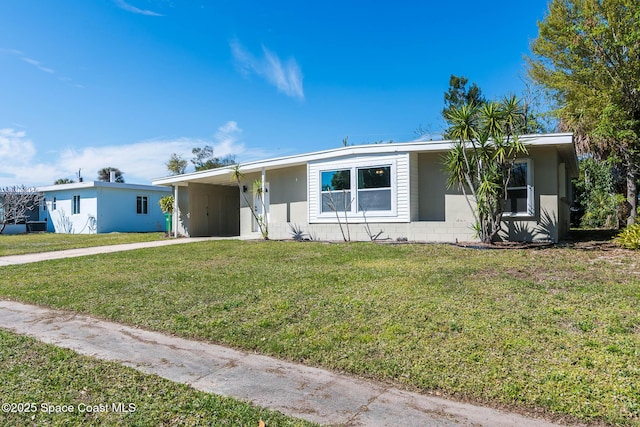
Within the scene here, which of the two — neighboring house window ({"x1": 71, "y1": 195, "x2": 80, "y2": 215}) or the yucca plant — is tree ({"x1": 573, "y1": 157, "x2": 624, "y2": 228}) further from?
neighboring house window ({"x1": 71, "y1": 195, "x2": 80, "y2": 215})

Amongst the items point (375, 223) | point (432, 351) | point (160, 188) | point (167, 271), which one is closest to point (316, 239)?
point (375, 223)

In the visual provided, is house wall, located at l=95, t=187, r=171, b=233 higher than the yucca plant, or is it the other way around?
house wall, located at l=95, t=187, r=171, b=233

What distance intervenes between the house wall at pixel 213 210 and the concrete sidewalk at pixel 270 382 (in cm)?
1388

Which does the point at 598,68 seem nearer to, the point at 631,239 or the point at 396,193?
the point at 631,239

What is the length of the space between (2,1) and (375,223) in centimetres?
1065

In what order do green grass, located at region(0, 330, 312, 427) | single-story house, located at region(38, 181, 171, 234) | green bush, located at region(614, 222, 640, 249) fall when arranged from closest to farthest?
1. green grass, located at region(0, 330, 312, 427)
2. green bush, located at region(614, 222, 640, 249)
3. single-story house, located at region(38, 181, 171, 234)

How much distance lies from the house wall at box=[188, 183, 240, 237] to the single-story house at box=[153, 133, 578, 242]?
360 centimetres

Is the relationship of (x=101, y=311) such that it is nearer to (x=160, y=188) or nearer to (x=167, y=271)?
(x=167, y=271)

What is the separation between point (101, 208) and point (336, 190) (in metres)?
17.9

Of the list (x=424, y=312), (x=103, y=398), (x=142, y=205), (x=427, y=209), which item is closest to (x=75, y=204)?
(x=142, y=205)

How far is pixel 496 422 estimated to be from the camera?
109 inches

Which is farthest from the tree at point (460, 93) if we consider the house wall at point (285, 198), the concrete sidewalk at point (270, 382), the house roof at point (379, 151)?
the concrete sidewalk at point (270, 382)

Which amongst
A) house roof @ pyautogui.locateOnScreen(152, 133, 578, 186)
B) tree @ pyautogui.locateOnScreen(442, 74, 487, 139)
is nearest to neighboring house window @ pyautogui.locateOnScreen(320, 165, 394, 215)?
house roof @ pyautogui.locateOnScreen(152, 133, 578, 186)

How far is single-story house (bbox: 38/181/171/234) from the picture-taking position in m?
24.8
